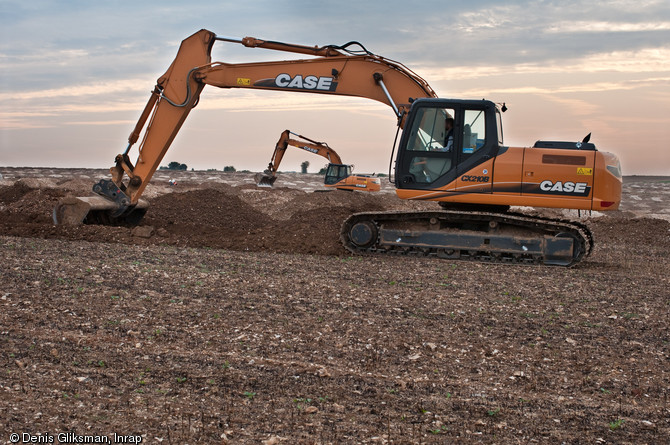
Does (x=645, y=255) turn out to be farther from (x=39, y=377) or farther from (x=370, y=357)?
(x=39, y=377)

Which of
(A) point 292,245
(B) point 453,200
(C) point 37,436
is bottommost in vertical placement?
(C) point 37,436

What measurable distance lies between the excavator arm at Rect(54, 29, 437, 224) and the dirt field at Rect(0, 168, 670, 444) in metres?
2.98

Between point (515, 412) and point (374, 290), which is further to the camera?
point (374, 290)

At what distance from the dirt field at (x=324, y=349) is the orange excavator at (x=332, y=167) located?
70.6ft

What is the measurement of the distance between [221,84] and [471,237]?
627 cm

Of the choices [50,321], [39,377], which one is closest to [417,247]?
[50,321]

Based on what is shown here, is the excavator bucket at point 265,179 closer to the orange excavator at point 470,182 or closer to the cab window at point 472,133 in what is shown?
the orange excavator at point 470,182

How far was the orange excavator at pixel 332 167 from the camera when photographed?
33.8m

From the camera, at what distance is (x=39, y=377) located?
5.82 metres

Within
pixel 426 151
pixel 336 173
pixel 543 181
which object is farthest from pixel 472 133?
pixel 336 173

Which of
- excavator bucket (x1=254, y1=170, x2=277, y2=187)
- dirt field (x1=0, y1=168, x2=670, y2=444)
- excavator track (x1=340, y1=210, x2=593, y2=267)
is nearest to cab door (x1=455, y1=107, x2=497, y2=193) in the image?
excavator track (x1=340, y1=210, x2=593, y2=267)

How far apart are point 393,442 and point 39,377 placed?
3232 mm

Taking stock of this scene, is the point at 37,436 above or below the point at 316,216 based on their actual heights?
below

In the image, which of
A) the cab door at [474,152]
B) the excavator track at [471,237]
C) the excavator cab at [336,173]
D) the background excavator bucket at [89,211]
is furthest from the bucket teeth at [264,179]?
the cab door at [474,152]
